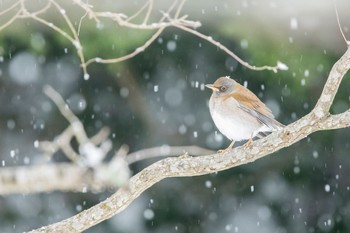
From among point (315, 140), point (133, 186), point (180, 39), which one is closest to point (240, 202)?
point (315, 140)

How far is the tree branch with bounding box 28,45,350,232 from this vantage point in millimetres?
2807

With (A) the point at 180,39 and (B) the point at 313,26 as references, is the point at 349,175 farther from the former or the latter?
(A) the point at 180,39

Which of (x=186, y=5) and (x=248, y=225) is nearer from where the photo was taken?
(x=186, y=5)

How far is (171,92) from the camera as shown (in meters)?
6.52

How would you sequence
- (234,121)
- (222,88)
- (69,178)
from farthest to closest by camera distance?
(222,88) < (234,121) < (69,178)

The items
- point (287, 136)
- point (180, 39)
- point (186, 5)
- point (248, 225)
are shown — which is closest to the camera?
point (287, 136)

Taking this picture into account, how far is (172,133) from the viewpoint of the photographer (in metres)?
6.48

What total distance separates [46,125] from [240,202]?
1.86m

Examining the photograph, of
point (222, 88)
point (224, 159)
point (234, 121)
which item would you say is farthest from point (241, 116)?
point (224, 159)

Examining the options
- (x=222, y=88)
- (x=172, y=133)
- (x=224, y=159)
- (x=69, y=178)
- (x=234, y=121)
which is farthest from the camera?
(x=172, y=133)

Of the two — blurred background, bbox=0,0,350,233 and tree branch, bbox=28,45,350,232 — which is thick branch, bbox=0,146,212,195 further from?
blurred background, bbox=0,0,350,233

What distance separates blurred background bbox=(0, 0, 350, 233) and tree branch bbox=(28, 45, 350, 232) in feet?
10.6

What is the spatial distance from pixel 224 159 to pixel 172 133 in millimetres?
3587

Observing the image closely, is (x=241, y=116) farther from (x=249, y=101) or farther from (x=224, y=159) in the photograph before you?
(x=224, y=159)
